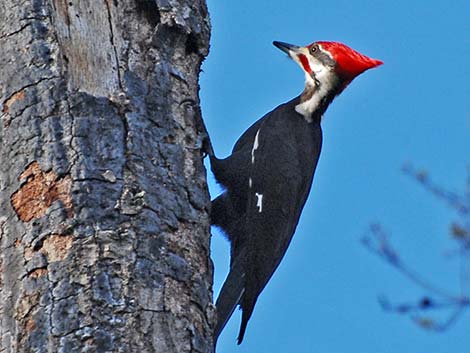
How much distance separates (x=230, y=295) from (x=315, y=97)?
1233 mm

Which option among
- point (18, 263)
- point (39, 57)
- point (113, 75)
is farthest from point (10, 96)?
point (18, 263)

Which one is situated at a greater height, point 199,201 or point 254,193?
point 254,193

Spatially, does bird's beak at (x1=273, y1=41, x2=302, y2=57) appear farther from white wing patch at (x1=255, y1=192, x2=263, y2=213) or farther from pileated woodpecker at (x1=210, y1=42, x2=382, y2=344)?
white wing patch at (x1=255, y1=192, x2=263, y2=213)

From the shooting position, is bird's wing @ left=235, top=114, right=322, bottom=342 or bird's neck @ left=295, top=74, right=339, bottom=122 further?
bird's neck @ left=295, top=74, right=339, bottom=122

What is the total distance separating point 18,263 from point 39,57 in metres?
0.59

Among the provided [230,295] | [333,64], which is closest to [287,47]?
[333,64]

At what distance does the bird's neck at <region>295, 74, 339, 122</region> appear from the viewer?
438cm

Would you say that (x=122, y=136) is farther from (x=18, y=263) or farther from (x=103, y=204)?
(x=18, y=263)

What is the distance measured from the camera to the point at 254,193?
12.9 feet

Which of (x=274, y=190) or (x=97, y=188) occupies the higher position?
(x=274, y=190)

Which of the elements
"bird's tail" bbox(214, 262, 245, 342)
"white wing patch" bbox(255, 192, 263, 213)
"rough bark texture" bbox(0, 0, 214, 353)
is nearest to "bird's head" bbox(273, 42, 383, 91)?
"white wing patch" bbox(255, 192, 263, 213)

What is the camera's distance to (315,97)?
4445 mm

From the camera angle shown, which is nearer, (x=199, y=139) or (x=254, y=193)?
(x=199, y=139)

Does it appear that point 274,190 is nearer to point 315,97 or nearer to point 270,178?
point 270,178
